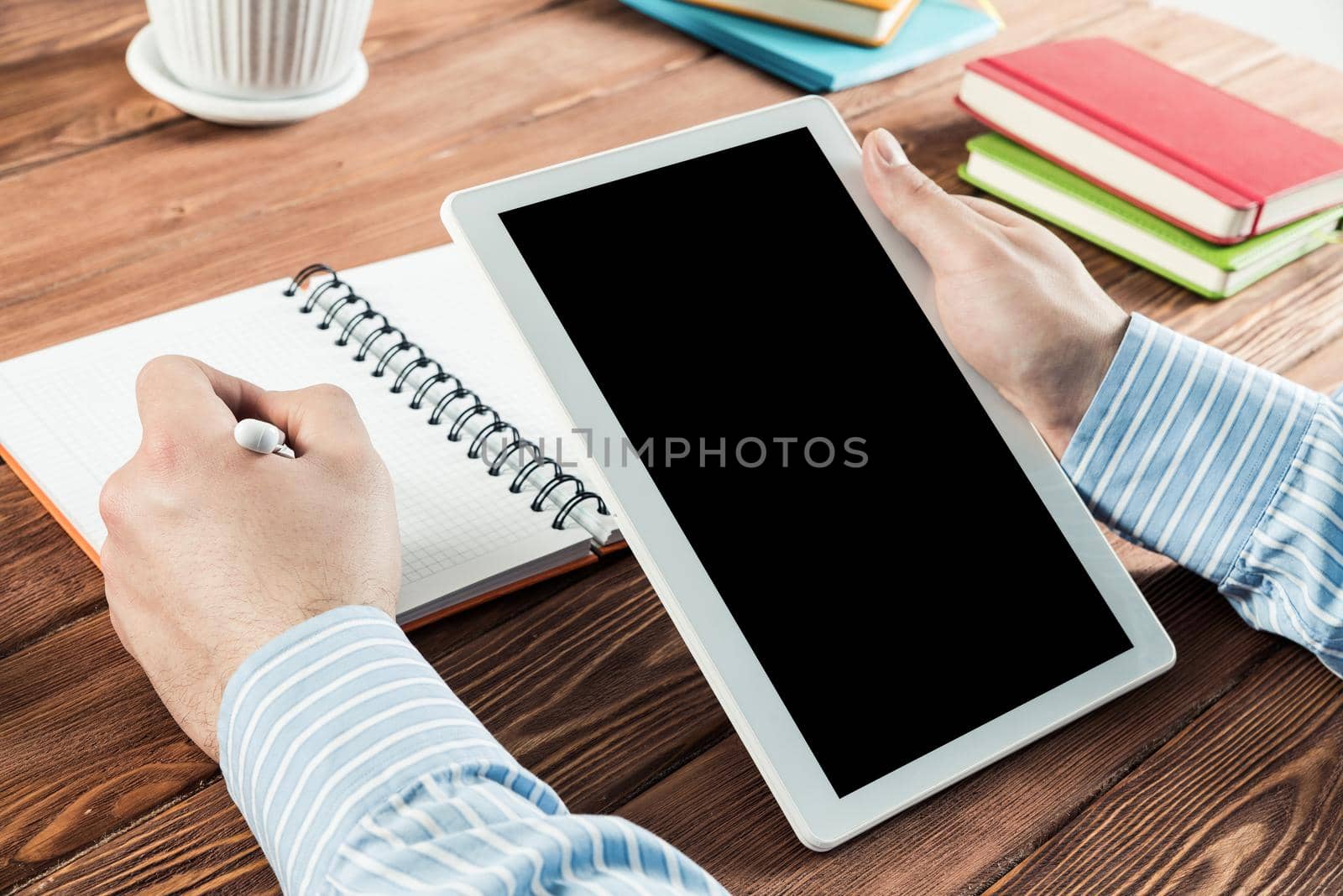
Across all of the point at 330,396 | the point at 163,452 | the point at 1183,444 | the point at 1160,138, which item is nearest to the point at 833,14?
the point at 1160,138

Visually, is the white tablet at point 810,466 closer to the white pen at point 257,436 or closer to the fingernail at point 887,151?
the fingernail at point 887,151

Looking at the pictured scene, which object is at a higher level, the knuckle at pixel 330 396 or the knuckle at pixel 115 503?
the knuckle at pixel 330 396

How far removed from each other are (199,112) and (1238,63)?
4.29 feet

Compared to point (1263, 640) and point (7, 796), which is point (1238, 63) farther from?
point (7, 796)

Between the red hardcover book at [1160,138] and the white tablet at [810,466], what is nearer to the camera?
the white tablet at [810,466]

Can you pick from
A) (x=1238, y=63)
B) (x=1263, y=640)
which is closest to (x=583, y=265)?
(x=1263, y=640)

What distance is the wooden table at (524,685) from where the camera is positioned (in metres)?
0.63

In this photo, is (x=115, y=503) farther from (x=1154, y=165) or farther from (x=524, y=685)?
(x=1154, y=165)

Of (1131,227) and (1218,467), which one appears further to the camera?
(1131,227)

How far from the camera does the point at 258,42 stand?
1.13 meters

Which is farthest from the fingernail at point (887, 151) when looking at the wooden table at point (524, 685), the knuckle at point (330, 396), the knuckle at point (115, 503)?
the knuckle at point (115, 503)

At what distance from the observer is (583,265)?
2.31 feet

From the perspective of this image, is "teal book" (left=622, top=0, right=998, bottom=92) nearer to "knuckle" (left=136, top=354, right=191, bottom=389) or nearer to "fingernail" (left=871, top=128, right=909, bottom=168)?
"fingernail" (left=871, top=128, right=909, bottom=168)

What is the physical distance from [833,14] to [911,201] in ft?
2.42
